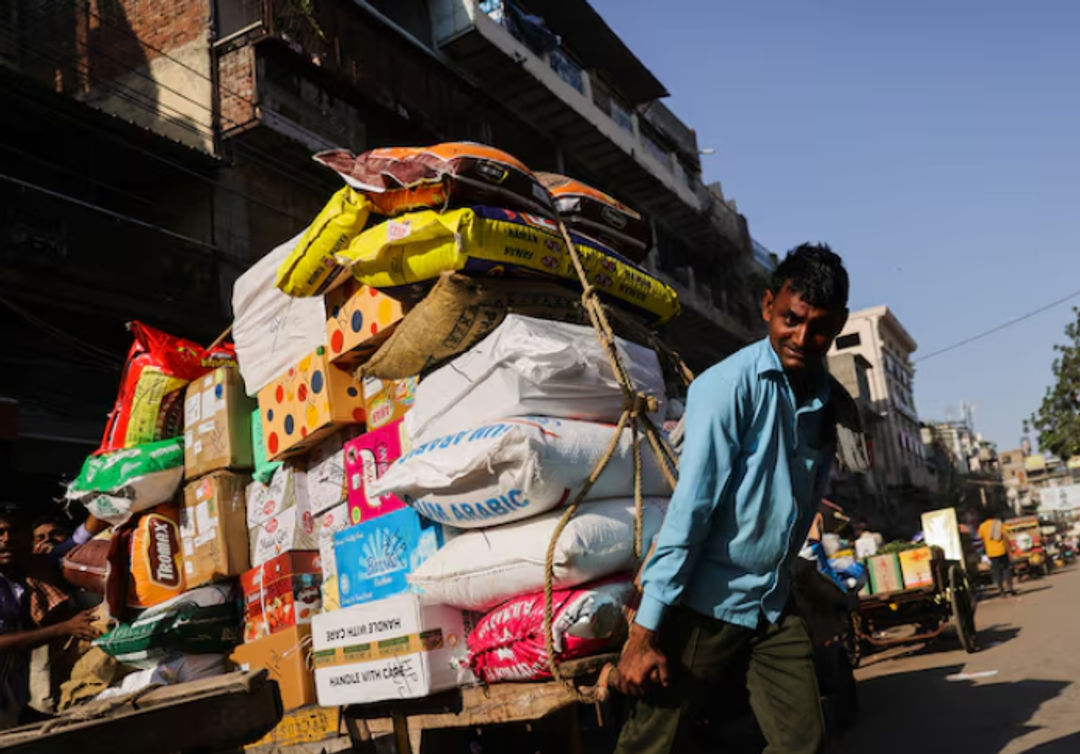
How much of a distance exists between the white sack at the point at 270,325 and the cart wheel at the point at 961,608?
643cm

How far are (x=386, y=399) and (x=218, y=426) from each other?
122 cm

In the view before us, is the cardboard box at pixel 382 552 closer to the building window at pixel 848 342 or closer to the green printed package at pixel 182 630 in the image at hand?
the green printed package at pixel 182 630

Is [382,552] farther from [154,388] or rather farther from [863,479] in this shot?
[863,479]

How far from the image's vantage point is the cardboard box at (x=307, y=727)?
10.8 feet

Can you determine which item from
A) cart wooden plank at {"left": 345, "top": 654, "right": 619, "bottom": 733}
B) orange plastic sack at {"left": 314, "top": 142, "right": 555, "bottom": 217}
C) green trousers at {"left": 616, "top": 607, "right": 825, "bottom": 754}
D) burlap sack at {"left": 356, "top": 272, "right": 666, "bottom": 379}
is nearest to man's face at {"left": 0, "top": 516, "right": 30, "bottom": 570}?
burlap sack at {"left": 356, "top": 272, "right": 666, "bottom": 379}

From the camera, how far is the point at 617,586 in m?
2.73

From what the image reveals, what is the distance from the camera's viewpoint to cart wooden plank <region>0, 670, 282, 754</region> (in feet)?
5.90

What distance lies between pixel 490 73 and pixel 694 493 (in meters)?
16.1

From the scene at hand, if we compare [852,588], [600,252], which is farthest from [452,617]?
[852,588]

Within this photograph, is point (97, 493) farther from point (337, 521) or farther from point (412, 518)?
point (412, 518)

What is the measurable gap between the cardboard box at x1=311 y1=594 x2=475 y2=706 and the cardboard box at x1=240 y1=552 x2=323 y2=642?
64cm

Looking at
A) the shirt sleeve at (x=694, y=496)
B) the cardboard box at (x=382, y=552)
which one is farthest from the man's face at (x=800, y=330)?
the cardboard box at (x=382, y=552)

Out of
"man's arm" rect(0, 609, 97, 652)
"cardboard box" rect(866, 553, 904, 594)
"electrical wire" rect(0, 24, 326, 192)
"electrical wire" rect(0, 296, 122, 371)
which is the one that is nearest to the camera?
"man's arm" rect(0, 609, 97, 652)

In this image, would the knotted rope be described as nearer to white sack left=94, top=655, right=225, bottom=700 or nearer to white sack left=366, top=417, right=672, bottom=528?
white sack left=366, top=417, right=672, bottom=528
